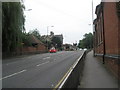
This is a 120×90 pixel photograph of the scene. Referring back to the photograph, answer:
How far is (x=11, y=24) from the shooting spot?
33.5 m

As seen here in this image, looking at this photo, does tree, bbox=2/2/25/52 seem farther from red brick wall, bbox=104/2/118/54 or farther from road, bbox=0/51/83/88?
red brick wall, bbox=104/2/118/54

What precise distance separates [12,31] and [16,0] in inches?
177

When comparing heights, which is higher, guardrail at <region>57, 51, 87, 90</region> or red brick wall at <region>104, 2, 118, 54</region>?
red brick wall at <region>104, 2, 118, 54</region>

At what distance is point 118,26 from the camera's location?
10.9 meters

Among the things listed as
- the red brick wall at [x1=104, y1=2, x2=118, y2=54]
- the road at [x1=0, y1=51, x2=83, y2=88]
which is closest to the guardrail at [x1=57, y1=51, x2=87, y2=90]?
the road at [x1=0, y1=51, x2=83, y2=88]

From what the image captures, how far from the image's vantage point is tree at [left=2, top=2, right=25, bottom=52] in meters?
32.8

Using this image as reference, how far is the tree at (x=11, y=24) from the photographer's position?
108 feet

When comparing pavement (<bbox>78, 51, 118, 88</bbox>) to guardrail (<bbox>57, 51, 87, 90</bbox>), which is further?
pavement (<bbox>78, 51, 118, 88</bbox>)

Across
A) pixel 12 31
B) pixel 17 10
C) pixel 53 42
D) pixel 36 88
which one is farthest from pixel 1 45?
pixel 53 42

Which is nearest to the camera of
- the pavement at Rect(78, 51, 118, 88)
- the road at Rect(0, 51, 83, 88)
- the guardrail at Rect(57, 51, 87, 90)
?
the guardrail at Rect(57, 51, 87, 90)

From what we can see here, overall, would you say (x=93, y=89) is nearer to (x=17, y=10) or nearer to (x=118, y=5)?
(x=118, y=5)

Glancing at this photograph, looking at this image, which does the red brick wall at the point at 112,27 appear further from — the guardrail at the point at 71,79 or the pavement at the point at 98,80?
the guardrail at the point at 71,79

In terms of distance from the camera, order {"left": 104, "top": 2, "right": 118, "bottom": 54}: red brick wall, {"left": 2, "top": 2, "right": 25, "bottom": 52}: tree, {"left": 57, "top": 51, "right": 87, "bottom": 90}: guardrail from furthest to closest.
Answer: {"left": 2, "top": 2, "right": 25, "bottom": 52}: tree, {"left": 104, "top": 2, "right": 118, "bottom": 54}: red brick wall, {"left": 57, "top": 51, "right": 87, "bottom": 90}: guardrail

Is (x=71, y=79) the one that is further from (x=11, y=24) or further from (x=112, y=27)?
(x=11, y=24)
